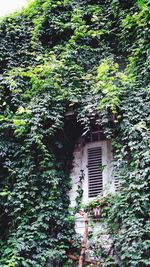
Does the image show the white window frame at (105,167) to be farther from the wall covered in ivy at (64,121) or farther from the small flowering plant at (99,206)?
the wall covered in ivy at (64,121)

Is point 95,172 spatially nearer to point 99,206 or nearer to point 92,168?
point 92,168

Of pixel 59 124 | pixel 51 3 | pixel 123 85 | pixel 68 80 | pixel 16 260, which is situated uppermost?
pixel 51 3

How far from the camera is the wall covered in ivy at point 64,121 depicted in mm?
6523

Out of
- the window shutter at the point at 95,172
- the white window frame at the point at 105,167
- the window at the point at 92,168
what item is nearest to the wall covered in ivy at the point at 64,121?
the window at the point at 92,168

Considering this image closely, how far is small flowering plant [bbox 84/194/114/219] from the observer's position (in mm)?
6920

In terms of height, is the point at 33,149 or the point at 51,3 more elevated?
the point at 51,3

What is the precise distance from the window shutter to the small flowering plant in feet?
1.45

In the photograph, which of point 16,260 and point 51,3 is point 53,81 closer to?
point 51,3

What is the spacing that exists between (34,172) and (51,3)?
14.6 ft

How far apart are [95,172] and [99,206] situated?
89cm

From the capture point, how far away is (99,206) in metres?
7.08

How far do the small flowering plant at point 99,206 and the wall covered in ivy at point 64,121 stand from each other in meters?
0.33

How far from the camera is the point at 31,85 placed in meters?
8.55

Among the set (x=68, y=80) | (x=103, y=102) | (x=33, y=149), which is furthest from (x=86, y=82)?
(x=33, y=149)
